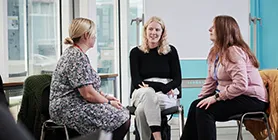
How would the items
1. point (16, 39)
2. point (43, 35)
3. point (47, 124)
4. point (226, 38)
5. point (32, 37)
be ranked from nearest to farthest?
point (47, 124) < point (226, 38) < point (16, 39) < point (32, 37) < point (43, 35)

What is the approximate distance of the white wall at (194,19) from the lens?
4.55 m

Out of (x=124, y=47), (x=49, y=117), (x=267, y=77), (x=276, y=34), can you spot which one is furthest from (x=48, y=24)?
(x=276, y=34)

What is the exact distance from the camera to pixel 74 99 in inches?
98.0

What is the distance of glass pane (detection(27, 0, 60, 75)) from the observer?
11.2ft

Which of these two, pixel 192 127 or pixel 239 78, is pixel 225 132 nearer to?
pixel 192 127

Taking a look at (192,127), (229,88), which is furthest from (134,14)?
(229,88)

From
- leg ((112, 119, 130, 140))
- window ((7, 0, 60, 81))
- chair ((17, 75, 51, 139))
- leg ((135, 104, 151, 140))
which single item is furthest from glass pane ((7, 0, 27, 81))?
leg ((135, 104, 151, 140))

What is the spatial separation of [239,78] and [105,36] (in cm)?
237

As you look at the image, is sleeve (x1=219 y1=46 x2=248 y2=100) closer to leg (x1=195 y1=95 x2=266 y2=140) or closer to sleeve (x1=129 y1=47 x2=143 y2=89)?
leg (x1=195 y1=95 x2=266 y2=140)

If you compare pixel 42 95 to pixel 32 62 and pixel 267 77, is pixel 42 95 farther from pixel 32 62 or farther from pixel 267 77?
pixel 267 77

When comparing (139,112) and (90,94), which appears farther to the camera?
(139,112)

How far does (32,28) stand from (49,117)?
1088 millimetres

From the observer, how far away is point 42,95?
2584 mm

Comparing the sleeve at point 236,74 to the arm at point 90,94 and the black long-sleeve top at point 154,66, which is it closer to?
the black long-sleeve top at point 154,66
